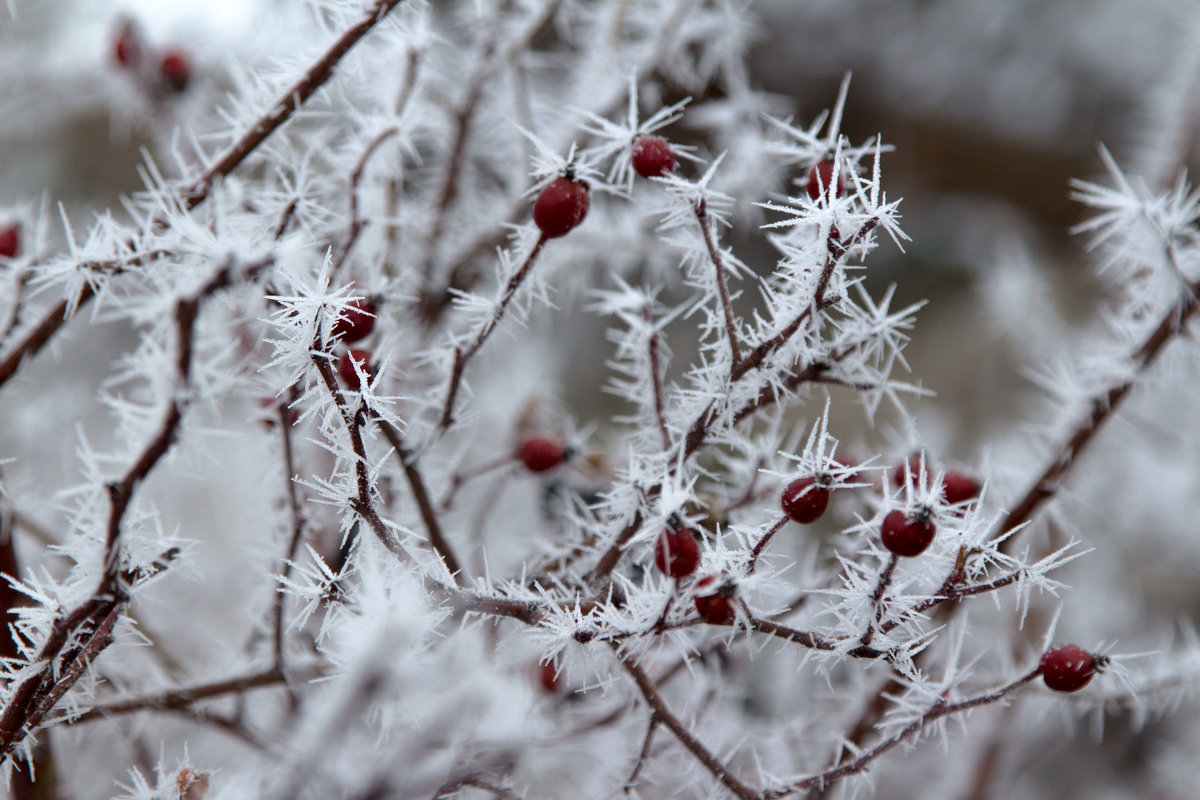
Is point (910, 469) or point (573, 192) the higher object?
point (573, 192)

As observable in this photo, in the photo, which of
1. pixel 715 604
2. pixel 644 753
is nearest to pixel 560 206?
pixel 715 604

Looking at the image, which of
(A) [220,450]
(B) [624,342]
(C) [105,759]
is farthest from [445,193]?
(A) [220,450]

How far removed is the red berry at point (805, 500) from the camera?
1.52ft

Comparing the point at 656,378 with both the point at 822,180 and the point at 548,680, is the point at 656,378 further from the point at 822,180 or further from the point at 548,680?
the point at 548,680

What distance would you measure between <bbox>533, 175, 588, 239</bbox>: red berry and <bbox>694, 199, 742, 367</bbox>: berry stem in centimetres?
7

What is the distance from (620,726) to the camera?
693 mm

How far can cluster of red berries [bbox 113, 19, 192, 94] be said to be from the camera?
0.89 metres

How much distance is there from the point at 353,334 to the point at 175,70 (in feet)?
1.90

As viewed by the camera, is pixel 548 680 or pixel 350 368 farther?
pixel 548 680

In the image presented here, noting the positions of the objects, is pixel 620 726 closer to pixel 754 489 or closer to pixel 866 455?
pixel 754 489

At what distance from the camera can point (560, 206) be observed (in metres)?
0.51

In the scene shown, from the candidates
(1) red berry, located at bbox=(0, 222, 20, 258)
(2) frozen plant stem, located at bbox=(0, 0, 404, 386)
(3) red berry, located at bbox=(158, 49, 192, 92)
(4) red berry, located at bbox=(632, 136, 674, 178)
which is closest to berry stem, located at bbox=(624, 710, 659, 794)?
(4) red berry, located at bbox=(632, 136, 674, 178)

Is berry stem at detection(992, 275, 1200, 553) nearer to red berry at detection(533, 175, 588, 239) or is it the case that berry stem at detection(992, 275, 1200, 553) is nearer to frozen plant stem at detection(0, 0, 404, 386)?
red berry at detection(533, 175, 588, 239)

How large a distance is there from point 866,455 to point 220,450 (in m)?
1.47
